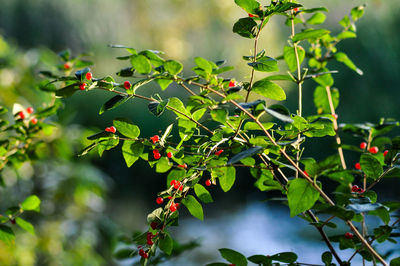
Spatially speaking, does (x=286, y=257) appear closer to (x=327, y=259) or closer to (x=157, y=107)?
(x=327, y=259)

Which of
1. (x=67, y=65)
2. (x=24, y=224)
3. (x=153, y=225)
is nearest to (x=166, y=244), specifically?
(x=153, y=225)

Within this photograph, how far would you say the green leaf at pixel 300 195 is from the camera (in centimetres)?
29

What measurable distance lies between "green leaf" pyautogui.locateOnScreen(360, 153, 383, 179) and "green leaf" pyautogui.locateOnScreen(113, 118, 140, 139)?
0.20m

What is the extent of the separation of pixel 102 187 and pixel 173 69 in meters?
1.35

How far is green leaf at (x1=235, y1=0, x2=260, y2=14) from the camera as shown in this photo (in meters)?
0.30

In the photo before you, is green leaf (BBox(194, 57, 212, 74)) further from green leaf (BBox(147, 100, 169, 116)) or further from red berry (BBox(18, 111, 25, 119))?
red berry (BBox(18, 111, 25, 119))

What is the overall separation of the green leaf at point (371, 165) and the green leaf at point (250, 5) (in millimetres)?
157

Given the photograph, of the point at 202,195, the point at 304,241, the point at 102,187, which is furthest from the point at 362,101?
the point at 202,195

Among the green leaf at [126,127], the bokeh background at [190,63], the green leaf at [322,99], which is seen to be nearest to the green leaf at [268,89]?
the green leaf at [126,127]

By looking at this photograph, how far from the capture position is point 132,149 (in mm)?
340

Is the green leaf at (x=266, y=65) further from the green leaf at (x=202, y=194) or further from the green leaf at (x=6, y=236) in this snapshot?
the green leaf at (x=6, y=236)

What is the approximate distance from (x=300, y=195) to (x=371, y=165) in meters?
0.08

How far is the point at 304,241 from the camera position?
2496 mm

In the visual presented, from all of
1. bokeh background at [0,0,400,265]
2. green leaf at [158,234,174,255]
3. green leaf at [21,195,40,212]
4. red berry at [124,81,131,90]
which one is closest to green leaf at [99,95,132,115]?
red berry at [124,81,131,90]
